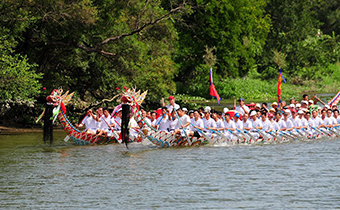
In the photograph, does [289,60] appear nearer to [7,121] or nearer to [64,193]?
[7,121]

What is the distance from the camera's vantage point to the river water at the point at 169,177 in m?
14.5

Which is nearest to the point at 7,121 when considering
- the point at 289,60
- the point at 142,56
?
the point at 142,56

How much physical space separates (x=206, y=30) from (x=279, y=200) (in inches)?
1166

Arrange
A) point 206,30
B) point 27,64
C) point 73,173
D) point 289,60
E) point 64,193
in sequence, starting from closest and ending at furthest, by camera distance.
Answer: point 64,193 → point 73,173 → point 27,64 → point 206,30 → point 289,60

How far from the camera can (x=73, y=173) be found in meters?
18.4

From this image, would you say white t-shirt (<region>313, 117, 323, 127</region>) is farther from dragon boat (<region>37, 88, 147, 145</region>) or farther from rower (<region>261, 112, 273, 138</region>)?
dragon boat (<region>37, 88, 147, 145</region>)

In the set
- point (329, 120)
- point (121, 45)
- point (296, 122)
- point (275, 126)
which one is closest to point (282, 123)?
point (275, 126)

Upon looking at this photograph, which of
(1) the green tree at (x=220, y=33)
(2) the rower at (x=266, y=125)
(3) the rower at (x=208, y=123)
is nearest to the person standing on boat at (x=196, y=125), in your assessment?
(3) the rower at (x=208, y=123)

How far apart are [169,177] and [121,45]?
14.3 metres

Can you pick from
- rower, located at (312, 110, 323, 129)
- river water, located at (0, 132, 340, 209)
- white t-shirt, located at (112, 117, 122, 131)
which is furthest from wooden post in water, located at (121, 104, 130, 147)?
rower, located at (312, 110, 323, 129)

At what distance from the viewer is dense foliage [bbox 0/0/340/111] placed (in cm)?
2764

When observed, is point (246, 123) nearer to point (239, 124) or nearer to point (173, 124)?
point (239, 124)

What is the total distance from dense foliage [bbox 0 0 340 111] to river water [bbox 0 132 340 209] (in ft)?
18.6

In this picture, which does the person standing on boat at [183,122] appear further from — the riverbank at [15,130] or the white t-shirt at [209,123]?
the riverbank at [15,130]
